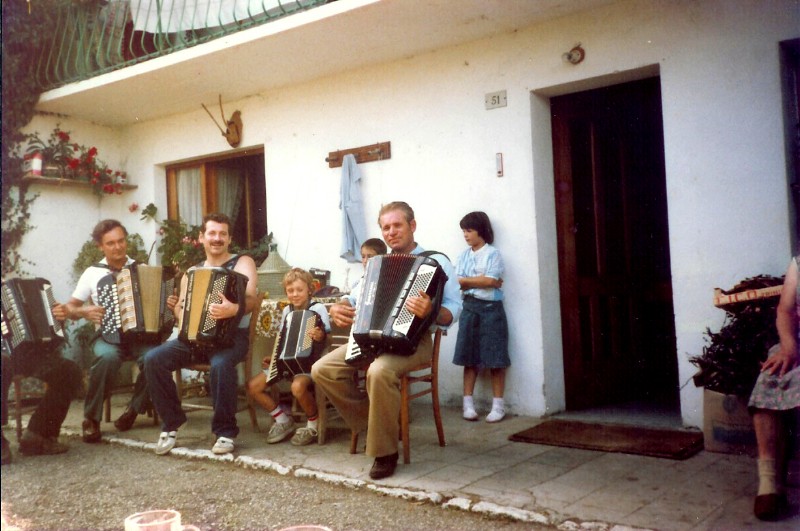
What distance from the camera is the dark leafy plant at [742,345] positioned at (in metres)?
3.33

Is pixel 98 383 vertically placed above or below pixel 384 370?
below

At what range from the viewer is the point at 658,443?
3715mm

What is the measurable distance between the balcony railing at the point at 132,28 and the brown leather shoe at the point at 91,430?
6.74 feet

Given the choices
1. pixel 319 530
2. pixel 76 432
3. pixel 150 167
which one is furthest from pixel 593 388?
pixel 150 167

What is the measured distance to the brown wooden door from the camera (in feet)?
15.5

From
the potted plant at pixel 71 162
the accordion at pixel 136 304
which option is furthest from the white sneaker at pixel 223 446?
the potted plant at pixel 71 162

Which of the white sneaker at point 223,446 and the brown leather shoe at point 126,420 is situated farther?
the brown leather shoe at point 126,420

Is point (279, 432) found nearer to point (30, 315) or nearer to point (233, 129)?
point (30, 315)

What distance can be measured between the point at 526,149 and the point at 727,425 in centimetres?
211

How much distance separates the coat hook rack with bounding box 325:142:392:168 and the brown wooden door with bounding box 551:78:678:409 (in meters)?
1.30

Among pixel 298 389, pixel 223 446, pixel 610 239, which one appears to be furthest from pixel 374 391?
pixel 610 239

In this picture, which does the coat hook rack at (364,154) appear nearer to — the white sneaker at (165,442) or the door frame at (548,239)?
the door frame at (548,239)

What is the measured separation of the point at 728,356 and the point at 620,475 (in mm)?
867

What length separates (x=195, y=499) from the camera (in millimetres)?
3084
